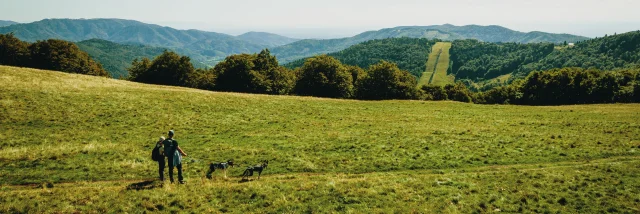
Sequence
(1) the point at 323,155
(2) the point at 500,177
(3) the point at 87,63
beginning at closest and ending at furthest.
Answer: (2) the point at 500,177 < (1) the point at 323,155 < (3) the point at 87,63

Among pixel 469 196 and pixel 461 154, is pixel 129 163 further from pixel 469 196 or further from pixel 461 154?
pixel 461 154

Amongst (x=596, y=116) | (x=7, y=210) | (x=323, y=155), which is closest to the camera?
(x=7, y=210)

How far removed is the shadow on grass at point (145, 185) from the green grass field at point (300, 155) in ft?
0.57

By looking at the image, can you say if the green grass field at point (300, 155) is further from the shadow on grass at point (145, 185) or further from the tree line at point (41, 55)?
the tree line at point (41, 55)

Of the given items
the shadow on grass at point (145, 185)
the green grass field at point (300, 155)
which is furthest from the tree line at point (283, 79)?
the shadow on grass at point (145, 185)

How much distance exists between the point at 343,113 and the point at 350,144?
15910 millimetres

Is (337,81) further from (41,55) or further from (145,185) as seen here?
(41,55)

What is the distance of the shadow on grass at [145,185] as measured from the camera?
16.0 m

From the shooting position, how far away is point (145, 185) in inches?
654

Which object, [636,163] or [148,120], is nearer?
[636,163]

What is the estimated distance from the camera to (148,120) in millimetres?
31969

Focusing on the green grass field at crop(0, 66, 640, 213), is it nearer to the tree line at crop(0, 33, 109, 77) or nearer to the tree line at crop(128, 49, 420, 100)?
the tree line at crop(128, 49, 420, 100)

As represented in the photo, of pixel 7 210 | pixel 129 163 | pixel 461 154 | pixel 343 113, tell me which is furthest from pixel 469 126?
pixel 7 210

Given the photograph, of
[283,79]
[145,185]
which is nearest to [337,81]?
[283,79]
